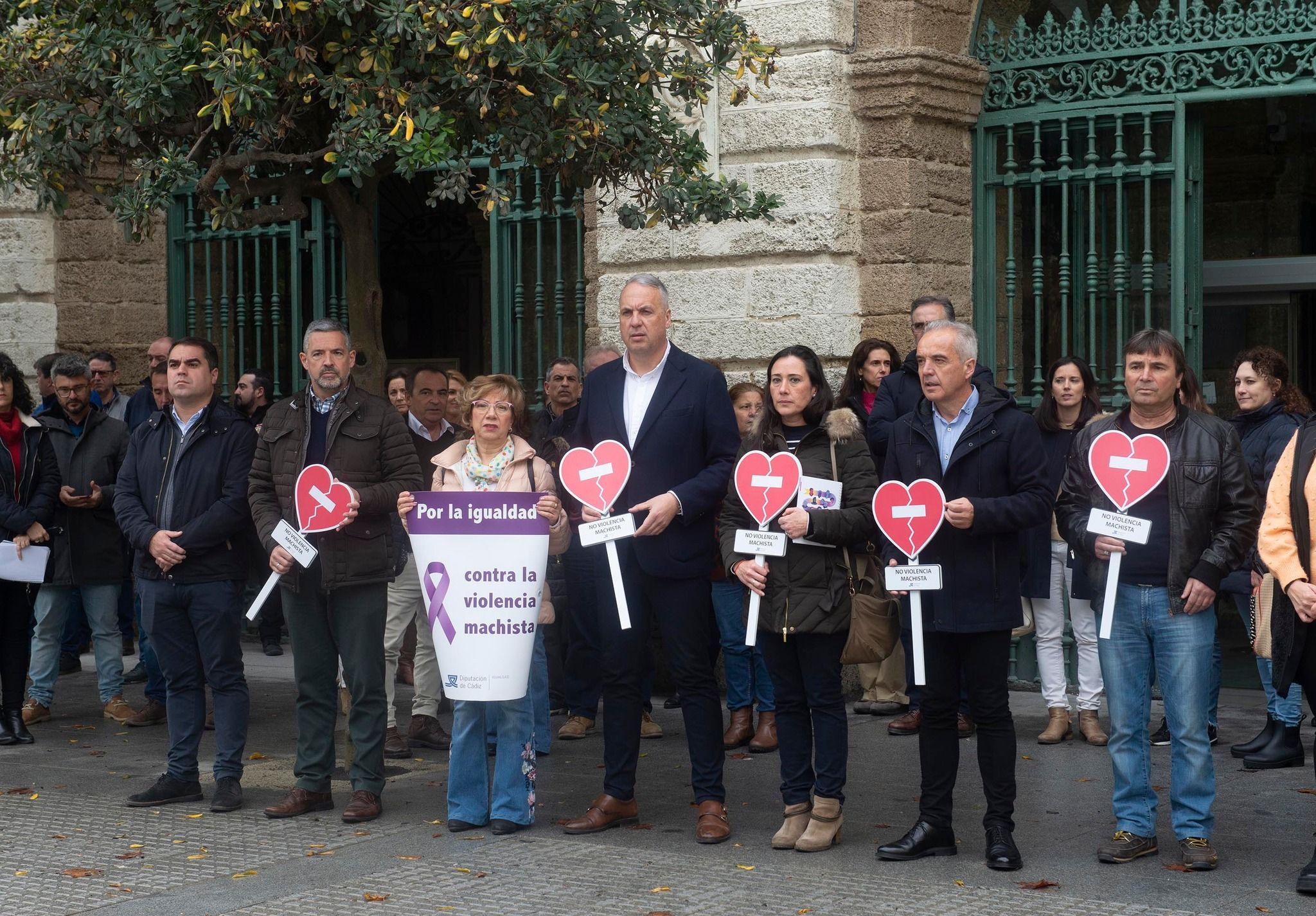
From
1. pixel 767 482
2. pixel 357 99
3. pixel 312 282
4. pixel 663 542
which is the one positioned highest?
pixel 357 99

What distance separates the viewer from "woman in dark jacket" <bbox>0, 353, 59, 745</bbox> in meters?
9.19

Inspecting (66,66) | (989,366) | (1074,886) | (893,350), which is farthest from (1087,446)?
(66,66)

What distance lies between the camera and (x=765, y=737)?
8.69 meters

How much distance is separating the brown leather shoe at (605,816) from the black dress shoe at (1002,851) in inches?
57.6

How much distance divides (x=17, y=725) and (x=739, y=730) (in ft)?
12.5

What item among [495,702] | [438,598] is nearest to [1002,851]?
[495,702]

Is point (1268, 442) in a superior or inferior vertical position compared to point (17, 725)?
superior

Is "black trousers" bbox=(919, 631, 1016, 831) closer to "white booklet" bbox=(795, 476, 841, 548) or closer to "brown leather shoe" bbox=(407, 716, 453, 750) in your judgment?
"white booklet" bbox=(795, 476, 841, 548)

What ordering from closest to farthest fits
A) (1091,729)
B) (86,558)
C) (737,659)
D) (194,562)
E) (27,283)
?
(194,562), (1091,729), (737,659), (86,558), (27,283)

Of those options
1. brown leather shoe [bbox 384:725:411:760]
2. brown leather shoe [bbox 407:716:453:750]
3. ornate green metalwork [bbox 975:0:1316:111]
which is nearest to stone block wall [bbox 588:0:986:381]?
ornate green metalwork [bbox 975:0:1316:111]

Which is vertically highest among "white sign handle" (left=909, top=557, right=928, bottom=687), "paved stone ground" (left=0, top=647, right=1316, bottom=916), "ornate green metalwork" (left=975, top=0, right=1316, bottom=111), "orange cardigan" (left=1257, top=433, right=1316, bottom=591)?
"ornate green metalwork" (left=975, top=0, right=1316, bottom=111)

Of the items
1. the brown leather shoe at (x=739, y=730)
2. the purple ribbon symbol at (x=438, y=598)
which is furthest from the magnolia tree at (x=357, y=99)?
the brown leather shoe at (x=739, y=730)

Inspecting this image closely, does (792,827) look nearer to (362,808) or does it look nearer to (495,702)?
(495,702)

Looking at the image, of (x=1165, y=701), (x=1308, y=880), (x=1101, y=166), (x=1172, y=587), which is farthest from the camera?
(x=1101, y=166)
